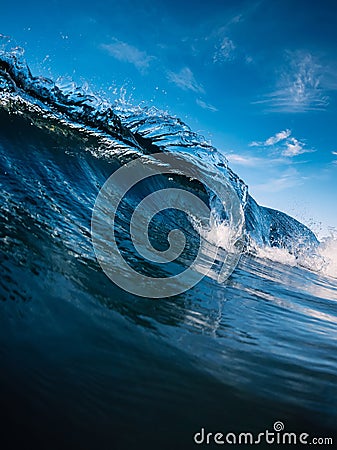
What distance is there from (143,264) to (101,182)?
256 centimetres

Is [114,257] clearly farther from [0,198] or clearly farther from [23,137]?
[23,137]

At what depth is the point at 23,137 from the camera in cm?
419

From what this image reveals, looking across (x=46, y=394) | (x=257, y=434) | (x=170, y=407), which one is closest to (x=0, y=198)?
(x=46, y=394)
